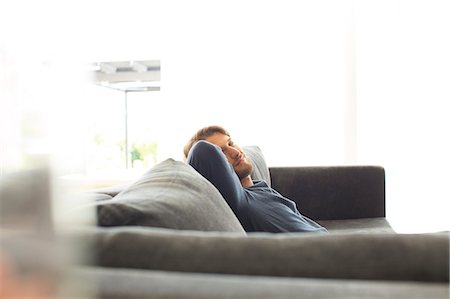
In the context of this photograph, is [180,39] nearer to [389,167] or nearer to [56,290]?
[389,167]

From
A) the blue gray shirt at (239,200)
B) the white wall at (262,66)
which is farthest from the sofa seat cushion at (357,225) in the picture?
the white wall at (262,66)

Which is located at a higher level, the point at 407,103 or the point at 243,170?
the point at 407,103

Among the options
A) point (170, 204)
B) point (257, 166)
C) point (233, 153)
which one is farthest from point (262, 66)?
point (170, 204)

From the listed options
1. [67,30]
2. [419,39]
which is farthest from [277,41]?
[67,30]

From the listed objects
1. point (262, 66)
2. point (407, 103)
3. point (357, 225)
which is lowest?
point (357, 225)

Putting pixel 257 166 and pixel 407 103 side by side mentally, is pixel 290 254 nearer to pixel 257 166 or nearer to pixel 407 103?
pixel 257 166

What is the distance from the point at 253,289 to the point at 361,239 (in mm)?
Answer: 183

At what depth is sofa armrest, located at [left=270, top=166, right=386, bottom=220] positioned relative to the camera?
9.54ft

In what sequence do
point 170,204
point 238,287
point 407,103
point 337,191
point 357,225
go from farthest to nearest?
point 407,103
point 337,191
point 357,225
point 170,204
point 238,287

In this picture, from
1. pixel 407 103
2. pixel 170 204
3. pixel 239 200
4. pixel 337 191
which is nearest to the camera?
pixel 170 204

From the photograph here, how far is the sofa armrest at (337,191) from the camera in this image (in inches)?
114

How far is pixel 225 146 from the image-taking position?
219 cm

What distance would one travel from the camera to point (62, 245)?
61 centimetres

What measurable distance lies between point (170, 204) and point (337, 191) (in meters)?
2.03
